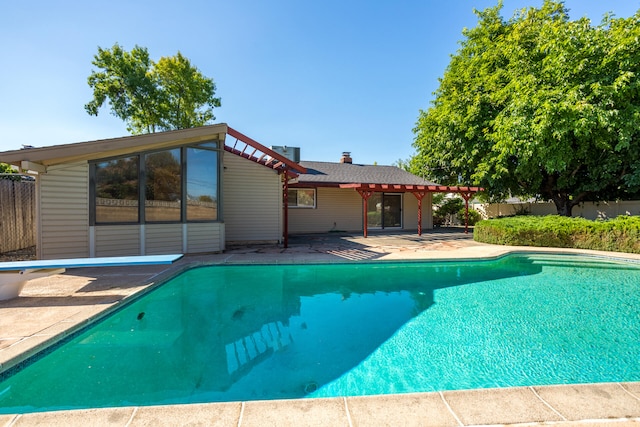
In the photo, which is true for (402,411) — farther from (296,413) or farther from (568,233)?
(568,233)

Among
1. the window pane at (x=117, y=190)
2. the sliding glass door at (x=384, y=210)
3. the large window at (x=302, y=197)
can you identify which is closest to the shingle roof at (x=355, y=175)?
the large window at (x=302, y=197)

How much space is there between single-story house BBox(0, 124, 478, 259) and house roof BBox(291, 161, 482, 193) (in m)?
3.26

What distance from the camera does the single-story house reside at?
19.8ft

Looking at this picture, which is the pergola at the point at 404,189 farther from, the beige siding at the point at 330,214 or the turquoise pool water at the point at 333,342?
the turquoise pool water at the point at 333,342

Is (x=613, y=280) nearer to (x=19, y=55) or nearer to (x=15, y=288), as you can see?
(x=15, y=288)

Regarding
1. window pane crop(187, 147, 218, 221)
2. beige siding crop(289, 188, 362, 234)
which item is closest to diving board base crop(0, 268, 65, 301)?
window pane crop(187, 147, 218, 221)

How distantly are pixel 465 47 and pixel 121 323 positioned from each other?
20873 mm

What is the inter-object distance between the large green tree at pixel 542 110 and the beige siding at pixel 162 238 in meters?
13.7

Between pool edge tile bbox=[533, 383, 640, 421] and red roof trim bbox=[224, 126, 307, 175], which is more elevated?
red roof trim bbox=[224, 126, 307, 175]

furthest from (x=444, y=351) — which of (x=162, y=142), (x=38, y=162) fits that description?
(x=38, y=162)

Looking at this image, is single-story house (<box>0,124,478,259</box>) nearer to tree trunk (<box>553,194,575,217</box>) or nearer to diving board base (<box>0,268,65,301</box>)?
diving board base (<box>0,268,65,301</box>)

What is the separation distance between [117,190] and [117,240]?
1.23 meters

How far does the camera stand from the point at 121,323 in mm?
3785

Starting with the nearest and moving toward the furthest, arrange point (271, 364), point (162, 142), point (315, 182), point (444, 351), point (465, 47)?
1. point (271, 364)
2. point (444, 351)
3. point (162, 142)
4. point (315, 182)
5. point (465, 47)
